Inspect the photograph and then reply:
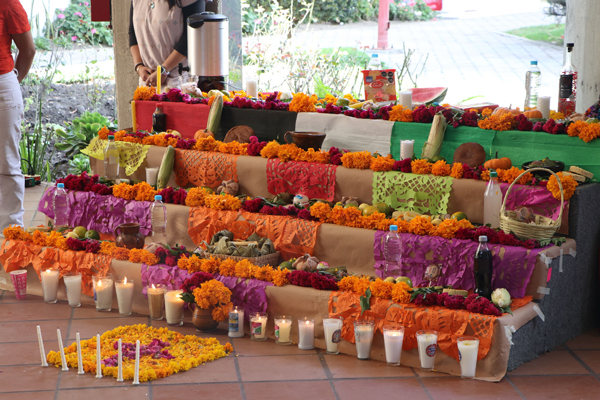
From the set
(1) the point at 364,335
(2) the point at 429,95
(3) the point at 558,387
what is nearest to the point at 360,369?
(1) the point at 364,335

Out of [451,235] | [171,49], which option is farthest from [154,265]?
[171,49]

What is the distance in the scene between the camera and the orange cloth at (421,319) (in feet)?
12.2

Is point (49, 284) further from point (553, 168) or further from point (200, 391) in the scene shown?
point (553, 168)

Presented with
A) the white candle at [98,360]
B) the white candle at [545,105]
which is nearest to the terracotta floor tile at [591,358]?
the white candle at [545,105]

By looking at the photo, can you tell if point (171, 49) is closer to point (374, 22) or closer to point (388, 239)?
point (388, 239)

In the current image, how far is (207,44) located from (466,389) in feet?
13.0

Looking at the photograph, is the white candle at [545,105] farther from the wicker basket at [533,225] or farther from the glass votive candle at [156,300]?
the glass votive candle at [156,300]

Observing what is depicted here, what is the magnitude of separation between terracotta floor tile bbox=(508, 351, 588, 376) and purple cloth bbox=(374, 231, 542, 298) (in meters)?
0.38

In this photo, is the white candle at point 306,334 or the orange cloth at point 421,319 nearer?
the orange cloth at point 421,319

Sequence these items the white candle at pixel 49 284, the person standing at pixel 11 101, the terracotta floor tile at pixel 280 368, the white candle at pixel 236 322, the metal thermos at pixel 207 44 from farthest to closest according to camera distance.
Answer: the metal thermos at pixel 207 44, the person standing at pixel 11 101, the white candle at pixel 49 284, the white candle at pixel 236 322, the terracotta floor tile at pixel 280 368

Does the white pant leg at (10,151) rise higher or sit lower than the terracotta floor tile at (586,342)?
higher

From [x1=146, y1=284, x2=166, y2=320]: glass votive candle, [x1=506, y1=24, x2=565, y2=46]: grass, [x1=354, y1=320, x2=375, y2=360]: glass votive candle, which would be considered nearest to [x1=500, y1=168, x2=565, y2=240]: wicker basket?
[x1=354, y1=320, x2=375, y2=360]: glass votive candle

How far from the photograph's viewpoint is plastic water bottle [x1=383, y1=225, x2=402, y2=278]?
431 cm

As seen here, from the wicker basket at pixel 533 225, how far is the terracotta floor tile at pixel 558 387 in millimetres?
776
